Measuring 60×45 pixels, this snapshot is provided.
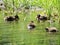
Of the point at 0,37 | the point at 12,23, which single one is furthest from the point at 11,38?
the point at 12,23

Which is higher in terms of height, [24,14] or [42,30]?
[24,14]

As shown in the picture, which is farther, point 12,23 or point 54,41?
point 12,23

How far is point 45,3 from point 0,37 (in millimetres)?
866

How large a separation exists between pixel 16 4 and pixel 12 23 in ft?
1.00

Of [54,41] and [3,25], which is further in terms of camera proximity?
[3,25]

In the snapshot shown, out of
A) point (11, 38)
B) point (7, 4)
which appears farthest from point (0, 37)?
point (7, 4)

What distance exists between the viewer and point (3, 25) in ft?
11.1

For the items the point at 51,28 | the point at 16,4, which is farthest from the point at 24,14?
the point at 51,28

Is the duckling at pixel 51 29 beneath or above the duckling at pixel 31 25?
beneath

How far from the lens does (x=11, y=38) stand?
3.16 metres

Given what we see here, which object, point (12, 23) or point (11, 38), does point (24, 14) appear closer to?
point (12, 23)

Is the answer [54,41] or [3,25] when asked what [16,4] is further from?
[54,41]

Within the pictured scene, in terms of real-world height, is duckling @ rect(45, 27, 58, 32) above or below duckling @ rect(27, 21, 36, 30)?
below

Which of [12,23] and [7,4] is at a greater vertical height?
[7,4]
